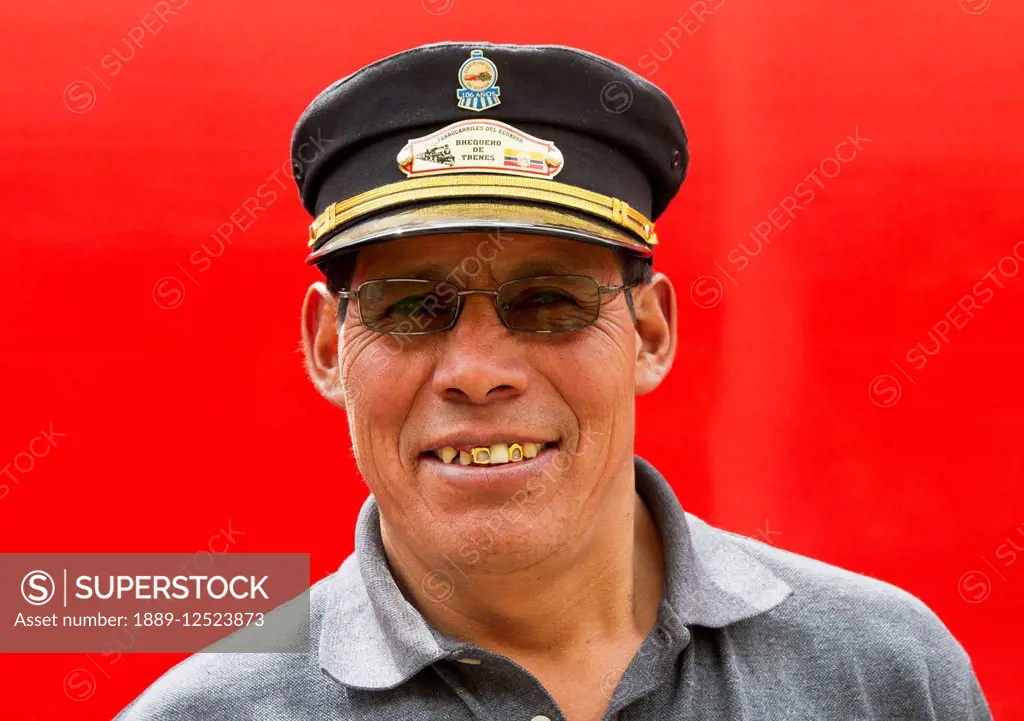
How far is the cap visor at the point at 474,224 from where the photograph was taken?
1.13 meters

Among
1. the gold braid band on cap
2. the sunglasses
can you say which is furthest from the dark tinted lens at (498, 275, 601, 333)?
the gold braid band on cap

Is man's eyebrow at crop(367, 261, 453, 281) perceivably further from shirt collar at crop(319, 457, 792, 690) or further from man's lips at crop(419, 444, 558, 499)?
shirt collar at crop(319, 457, 792, 690)

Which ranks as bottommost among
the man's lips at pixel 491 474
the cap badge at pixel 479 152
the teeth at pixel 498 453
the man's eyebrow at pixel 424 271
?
the man's lips at pixel 491 474

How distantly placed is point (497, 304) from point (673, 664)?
0.58 metres

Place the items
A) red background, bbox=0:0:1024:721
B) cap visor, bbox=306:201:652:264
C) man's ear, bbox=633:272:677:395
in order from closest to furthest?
1. cap visor, bbox=306:201:652:264
2. man's ear, bbox=633:272:677:395
3. red background, bbox=0:0:1024:721

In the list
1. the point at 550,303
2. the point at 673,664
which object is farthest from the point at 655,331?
A: the point at 673,664

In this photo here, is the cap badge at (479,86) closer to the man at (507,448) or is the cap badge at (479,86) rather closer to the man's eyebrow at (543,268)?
the man at (507,448)

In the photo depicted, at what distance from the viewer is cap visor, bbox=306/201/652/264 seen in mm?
1127

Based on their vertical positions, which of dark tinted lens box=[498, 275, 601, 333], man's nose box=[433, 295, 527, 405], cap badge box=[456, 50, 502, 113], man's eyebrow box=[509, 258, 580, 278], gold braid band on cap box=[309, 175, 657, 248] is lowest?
man's nose box=[433, 295, 527, 405]

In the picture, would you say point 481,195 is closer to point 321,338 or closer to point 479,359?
point 479,359

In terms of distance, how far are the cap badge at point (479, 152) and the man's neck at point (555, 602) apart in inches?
20.7

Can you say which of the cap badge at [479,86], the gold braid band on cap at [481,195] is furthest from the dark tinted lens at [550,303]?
the cap badge at [479,86]

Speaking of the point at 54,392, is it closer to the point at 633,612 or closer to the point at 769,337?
the point at 633,612

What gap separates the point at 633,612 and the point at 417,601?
1.15ft
